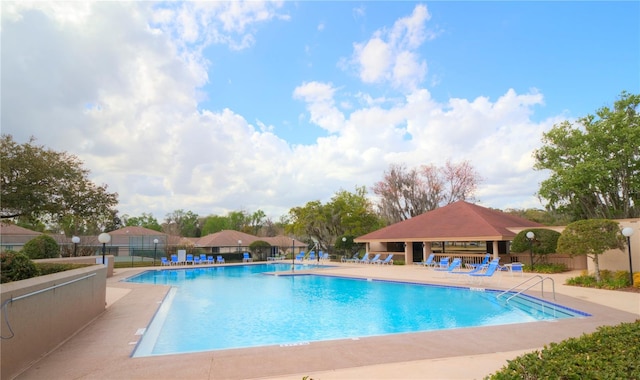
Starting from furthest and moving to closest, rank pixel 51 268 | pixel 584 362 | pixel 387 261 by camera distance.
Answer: pixel 387 261, pixel 51 268, pixel 584 362

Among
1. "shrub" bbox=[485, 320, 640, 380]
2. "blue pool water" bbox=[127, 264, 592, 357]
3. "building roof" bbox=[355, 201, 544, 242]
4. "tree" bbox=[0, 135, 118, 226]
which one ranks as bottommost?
"blue pool water" bbox=[127, 264, 592, 357]

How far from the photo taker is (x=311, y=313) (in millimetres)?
11102

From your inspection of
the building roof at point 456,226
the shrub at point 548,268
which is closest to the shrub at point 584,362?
the shrub at point 548,268

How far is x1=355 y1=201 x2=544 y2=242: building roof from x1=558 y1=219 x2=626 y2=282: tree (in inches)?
328

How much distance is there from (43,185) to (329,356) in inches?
407

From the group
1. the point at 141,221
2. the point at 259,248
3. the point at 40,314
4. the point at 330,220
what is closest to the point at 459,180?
the point at 330,220

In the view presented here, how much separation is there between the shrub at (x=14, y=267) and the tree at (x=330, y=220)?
95.9 ft

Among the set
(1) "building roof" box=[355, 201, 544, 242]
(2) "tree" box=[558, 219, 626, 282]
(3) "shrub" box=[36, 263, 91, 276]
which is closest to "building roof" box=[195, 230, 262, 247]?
(1) "building roof" box=[355, 201, 544, 242]

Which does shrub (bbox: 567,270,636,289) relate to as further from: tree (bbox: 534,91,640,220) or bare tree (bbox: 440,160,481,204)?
bare tree (bbox: 440,160,481,204)

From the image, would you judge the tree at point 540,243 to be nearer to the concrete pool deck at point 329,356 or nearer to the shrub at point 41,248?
the concrete pool deck at point 329,356

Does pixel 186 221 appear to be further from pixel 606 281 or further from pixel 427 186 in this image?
pixel 606 281

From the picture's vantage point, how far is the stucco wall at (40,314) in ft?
15.4

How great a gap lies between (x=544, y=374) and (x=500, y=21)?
1516 centimetres

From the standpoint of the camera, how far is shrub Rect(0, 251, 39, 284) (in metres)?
6.38
